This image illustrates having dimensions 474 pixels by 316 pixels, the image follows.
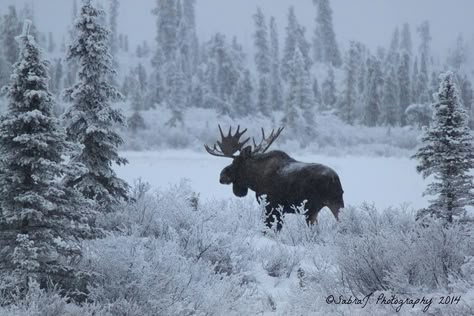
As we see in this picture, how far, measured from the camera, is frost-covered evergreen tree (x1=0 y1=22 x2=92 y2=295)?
357 cm

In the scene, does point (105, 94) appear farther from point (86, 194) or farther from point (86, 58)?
point (86, 194)

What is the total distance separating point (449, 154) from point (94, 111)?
5007 mm

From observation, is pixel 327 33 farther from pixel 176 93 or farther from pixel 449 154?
pixel 449 154

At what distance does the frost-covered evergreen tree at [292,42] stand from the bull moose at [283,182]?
43.6m

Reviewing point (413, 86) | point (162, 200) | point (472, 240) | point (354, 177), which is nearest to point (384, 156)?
point (354, 177)

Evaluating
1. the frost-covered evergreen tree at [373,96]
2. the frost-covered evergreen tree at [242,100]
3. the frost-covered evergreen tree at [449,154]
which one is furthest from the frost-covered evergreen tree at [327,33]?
the frost-covered evergreen tree at [449,154]

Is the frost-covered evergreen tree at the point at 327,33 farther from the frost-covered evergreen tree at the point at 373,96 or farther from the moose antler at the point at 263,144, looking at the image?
the moose antler at the point at 263,144

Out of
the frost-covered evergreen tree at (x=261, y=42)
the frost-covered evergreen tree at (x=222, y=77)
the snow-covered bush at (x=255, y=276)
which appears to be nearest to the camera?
the snow-covered bush at (x=255, y=276)

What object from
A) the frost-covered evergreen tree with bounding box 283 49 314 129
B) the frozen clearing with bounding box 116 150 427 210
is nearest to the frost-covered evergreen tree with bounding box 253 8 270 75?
the frost-covered evergreen tree with bounding box 283 49 314 129

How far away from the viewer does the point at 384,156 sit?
2155cm

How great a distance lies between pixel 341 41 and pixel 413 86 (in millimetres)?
50659

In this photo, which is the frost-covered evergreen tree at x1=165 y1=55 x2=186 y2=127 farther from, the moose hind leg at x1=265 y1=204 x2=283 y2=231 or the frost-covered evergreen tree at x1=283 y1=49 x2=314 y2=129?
the moose hind leg at x1=265 y1=204 x2=283 y2=231

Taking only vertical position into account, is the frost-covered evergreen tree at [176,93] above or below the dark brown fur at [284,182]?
above

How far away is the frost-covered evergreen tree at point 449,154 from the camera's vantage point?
19.2 feet
